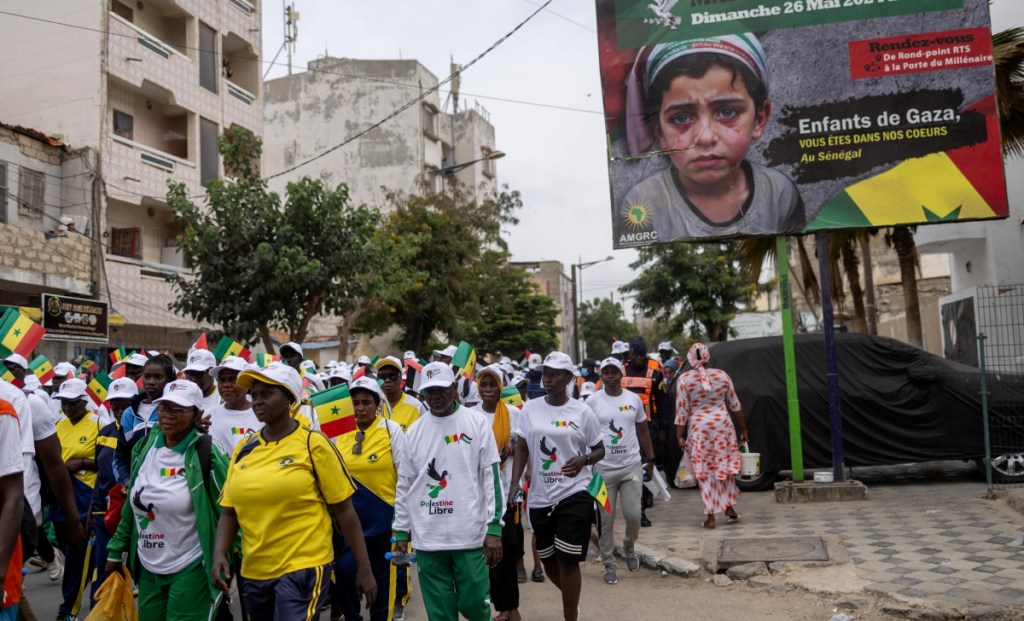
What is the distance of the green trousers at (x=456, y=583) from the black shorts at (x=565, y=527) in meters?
1.14

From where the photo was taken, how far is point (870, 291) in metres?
19.3

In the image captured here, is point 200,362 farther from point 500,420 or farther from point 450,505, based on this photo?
point 450,505

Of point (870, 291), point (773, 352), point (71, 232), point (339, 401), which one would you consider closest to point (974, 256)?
point (870, 291)

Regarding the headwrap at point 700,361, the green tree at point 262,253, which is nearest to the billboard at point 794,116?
the headwrap at point 700,361

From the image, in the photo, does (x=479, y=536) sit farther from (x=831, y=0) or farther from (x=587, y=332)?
(x=587, y=332)

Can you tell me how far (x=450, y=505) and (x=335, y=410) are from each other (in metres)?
1.19

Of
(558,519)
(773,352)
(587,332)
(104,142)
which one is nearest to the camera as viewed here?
(558,519)

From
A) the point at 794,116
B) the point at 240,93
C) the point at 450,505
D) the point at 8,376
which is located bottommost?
the point at 450,505

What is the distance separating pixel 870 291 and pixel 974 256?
2.17 m

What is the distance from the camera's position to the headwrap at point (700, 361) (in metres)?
9.52

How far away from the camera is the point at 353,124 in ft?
145

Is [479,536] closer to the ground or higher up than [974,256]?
closer to the ground

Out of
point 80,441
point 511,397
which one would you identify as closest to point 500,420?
point 511,397

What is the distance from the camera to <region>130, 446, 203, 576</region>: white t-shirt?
4.48 meters
